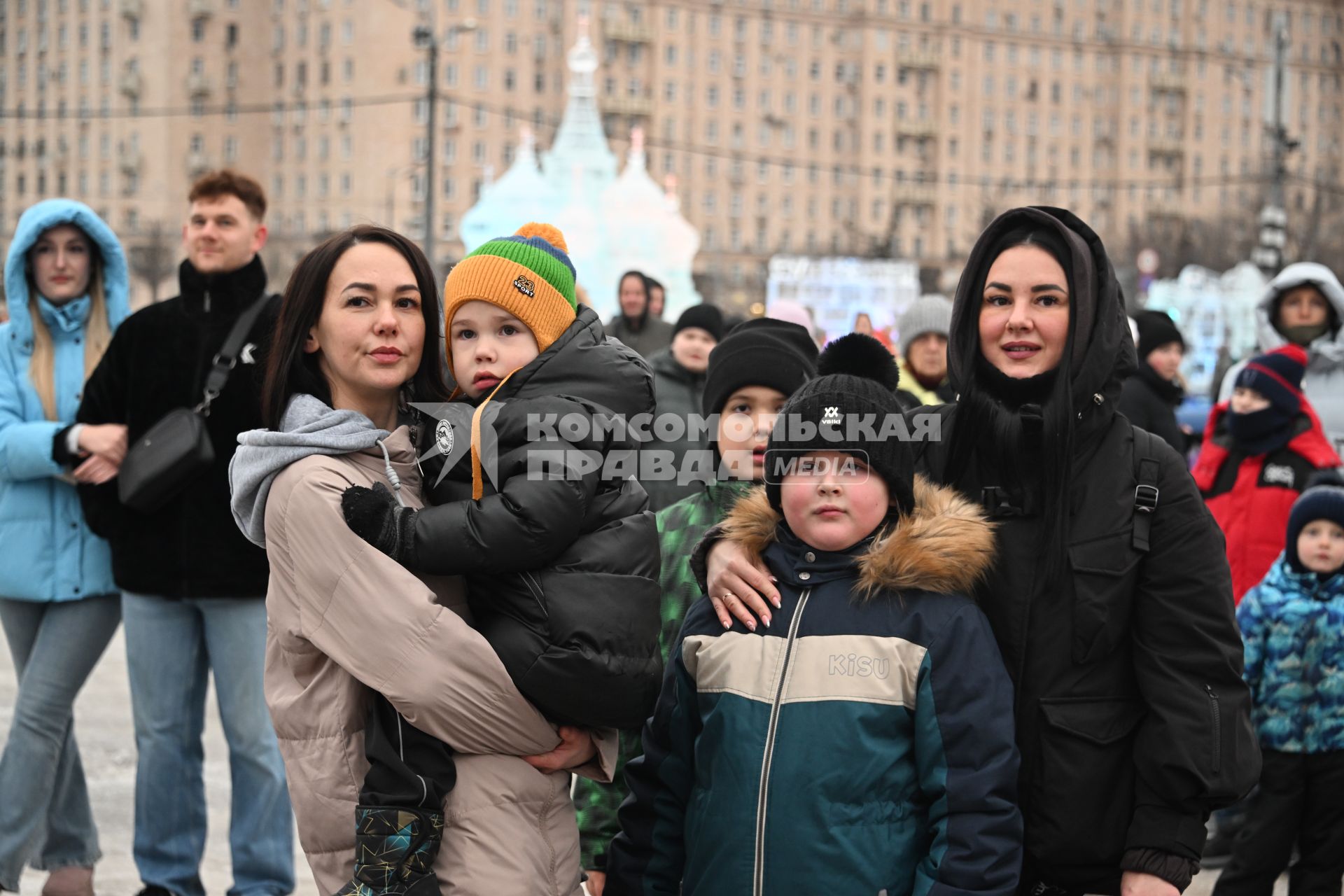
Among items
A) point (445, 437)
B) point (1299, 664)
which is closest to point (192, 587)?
point (445, 437)

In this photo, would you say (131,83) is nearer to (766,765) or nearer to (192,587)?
(192,587)

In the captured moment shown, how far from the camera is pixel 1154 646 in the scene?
9.06ft

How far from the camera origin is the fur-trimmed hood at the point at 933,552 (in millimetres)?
2742

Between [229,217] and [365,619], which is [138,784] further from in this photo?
[365,619]

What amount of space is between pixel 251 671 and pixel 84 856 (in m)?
0.90

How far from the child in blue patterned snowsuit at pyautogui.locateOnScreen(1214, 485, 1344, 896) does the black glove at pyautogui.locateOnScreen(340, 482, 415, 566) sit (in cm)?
349

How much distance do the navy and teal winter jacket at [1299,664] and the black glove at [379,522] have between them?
11.2ft

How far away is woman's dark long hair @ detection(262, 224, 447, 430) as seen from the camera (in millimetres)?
2996

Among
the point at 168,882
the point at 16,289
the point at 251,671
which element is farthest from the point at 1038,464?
the point at 16,289

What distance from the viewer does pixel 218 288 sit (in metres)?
4.84

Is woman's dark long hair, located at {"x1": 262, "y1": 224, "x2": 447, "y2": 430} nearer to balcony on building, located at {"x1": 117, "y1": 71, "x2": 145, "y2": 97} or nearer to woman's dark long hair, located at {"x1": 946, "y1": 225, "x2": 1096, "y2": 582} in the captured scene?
woman's dark long hair, located at {"x1": 946, "y1": 225, "x2": 1096, "y2": 582}

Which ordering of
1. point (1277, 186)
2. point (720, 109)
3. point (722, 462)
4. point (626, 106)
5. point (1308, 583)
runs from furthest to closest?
point (720, 109) < point (626, 106) < point (1277, 186) < point (1308, 583) < point (722, 462)

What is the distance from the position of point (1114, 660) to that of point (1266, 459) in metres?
3.74

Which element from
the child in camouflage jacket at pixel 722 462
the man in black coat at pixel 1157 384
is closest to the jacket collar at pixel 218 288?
the child in camouflage jacket at pixel 722 462
